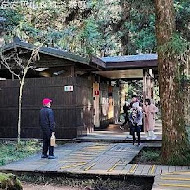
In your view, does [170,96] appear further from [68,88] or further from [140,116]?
[68,88]

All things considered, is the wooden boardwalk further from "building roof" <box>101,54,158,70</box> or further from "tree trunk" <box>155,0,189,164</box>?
"building roof" <box>101,54,158,70</box>

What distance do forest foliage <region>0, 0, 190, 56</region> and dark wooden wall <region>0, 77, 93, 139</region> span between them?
5428mm

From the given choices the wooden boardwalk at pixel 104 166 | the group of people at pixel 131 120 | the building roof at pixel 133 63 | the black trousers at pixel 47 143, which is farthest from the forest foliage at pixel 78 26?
the black trousers at pixel 47 143

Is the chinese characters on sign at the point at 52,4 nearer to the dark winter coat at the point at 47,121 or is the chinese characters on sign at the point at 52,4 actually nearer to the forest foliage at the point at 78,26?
the forest foliage at the point at 78,26

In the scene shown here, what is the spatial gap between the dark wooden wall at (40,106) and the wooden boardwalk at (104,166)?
1.82 metres

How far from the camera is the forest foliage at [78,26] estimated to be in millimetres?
17984

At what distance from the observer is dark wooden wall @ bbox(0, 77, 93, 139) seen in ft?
39.2

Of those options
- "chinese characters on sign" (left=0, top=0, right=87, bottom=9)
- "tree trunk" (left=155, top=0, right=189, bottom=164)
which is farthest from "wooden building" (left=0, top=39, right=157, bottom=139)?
"chinese characters on sign" (left=0, top=0, right=87, bottom=9)

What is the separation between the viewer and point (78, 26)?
734 inches

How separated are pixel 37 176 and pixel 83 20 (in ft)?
43.6

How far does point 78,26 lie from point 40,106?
25.7ft

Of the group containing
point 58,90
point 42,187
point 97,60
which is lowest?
point 42,187

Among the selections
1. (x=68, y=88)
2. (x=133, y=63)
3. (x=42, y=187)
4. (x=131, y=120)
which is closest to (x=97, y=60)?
(x=68, y=88)

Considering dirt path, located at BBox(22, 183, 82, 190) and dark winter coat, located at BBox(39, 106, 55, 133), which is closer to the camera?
dirt path, located at BBox(22, 183, 82, 190)
